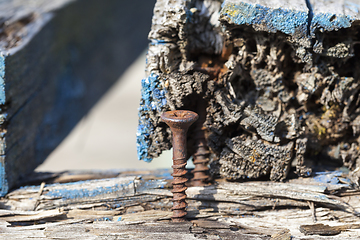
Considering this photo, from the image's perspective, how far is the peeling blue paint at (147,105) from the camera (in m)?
1.68

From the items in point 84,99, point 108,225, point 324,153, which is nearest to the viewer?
point 108,225

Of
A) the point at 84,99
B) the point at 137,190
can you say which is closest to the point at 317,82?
the point at 137,190

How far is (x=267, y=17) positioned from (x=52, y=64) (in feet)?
6.39

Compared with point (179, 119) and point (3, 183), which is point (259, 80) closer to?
point (179, 119)

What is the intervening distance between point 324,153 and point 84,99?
8.51 feet

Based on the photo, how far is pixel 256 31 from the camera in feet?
5.52

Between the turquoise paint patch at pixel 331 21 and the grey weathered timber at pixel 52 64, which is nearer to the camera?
the turquoise paint patch at pixel 331 21

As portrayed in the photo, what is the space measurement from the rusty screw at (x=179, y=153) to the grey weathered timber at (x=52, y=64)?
0.96 m

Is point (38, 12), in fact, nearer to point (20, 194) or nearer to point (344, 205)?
point (20, 194)

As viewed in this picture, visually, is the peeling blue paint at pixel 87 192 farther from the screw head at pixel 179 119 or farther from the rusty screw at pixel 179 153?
the screw head at pixel 179 119

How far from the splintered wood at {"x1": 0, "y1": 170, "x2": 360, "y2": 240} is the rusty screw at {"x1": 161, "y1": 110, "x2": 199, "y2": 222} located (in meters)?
0.08

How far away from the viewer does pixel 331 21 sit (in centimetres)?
159

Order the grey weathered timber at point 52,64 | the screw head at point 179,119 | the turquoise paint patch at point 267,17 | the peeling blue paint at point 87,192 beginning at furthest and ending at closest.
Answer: the grey weathered timber at point 52,64
the peeling blue paint at point 87,192
the turquoise paint patch at point 267,17
the screw head at point 179,119

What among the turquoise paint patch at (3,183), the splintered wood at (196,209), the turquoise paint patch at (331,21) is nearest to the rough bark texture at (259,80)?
the turquoise paint patch at (331,21)
